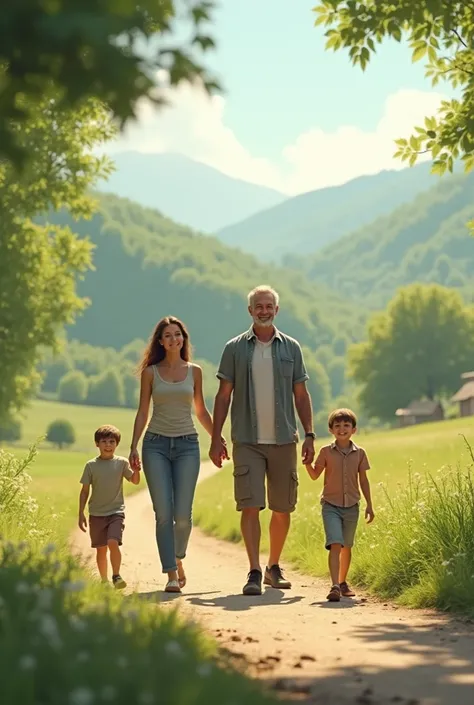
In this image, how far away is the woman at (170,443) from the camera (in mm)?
10609

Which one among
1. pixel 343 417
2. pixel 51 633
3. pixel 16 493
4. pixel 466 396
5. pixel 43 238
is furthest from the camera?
pixel 466 396

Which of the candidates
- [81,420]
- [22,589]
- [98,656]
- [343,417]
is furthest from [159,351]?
[81,420]

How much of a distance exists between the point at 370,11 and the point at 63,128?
21055 millimetres

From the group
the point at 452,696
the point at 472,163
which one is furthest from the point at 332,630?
the point at 472,163

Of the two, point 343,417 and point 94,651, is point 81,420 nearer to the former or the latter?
point 343,417

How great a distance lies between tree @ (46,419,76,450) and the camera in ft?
440

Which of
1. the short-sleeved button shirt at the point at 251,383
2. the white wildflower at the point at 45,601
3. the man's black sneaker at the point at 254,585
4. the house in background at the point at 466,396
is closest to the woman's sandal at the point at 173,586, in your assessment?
the man's black sneaker at the point at 254,585

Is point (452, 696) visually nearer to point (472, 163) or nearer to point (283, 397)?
point (283, 397)

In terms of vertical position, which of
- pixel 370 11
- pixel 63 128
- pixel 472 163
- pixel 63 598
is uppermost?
pixel 63 128

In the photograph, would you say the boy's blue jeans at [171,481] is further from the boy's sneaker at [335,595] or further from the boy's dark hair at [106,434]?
the boy's sneaker at [335,595]

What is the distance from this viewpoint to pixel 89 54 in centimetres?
442

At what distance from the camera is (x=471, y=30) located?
11391 mm

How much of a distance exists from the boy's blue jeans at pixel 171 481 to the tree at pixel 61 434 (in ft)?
407

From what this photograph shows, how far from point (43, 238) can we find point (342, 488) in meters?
24.3
